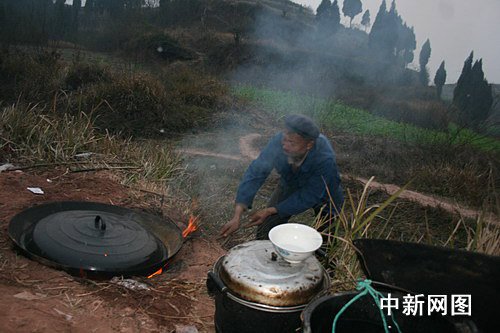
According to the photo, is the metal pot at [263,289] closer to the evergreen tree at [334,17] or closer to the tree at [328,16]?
the tree at [328,16]

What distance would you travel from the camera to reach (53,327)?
210 cm

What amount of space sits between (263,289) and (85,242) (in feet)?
5.19

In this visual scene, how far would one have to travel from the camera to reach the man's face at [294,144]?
135 inches

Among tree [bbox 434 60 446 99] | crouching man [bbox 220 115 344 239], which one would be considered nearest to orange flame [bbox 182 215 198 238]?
crouching man [bbox 220 115 344 239]

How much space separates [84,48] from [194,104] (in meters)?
13.6

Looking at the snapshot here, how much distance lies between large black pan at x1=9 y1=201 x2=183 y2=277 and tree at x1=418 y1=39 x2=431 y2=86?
139 ft

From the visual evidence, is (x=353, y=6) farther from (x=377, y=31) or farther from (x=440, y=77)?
(x=440, y=77)

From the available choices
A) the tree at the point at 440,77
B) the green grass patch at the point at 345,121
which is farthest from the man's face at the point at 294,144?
the tree at the point at 440,77

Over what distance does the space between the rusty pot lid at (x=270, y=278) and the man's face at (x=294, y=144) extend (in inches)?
56.8

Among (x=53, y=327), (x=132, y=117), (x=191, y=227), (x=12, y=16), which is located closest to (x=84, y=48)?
(x=12, y=16)

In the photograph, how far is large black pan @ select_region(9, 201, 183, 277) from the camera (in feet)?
8.90

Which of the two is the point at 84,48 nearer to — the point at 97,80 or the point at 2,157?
the point at 97,80

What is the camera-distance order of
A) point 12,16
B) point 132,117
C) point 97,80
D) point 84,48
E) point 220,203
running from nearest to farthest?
1. point 220,203
2. point 132,117
3. point 97,80
4. point 12,16
5. point 84,48

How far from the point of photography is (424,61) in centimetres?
4212
